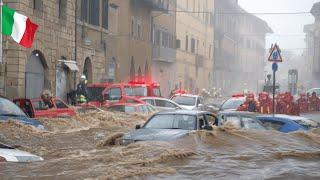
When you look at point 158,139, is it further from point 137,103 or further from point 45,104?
point 137,103

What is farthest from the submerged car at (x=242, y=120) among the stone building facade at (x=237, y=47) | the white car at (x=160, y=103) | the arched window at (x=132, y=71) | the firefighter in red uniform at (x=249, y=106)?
the stone building facade at (x=237, y=47)

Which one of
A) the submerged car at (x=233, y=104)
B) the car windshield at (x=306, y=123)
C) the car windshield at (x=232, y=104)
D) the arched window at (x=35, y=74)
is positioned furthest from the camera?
the car windshield at (x=232, y=104)

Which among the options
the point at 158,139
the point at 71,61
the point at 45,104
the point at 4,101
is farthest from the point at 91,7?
the point at 158,139

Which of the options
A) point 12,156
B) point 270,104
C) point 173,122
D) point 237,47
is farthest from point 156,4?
point 237,47

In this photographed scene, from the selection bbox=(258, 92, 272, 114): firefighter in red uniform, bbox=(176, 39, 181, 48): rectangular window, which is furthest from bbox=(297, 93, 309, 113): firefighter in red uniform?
bbox=(176, 39, 181, 48): rectangular window

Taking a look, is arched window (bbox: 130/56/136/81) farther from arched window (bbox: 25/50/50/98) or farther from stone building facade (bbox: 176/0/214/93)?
arched window (bbox: 25/50/50/98)

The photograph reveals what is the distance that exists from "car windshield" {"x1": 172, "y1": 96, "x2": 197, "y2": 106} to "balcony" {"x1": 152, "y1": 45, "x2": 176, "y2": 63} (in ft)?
49.5

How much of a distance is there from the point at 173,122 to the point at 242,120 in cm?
270

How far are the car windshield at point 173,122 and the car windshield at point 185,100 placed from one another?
567 inches

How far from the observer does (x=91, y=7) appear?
30844mm

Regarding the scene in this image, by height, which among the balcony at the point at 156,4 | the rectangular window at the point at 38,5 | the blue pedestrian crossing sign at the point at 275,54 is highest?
the balcony at the point at 156,4

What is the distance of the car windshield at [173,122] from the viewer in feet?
42.6

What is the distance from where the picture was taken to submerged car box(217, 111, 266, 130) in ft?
48.8

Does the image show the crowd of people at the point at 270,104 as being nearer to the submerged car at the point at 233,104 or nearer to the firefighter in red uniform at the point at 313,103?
the submerged car at the point at 233,104
